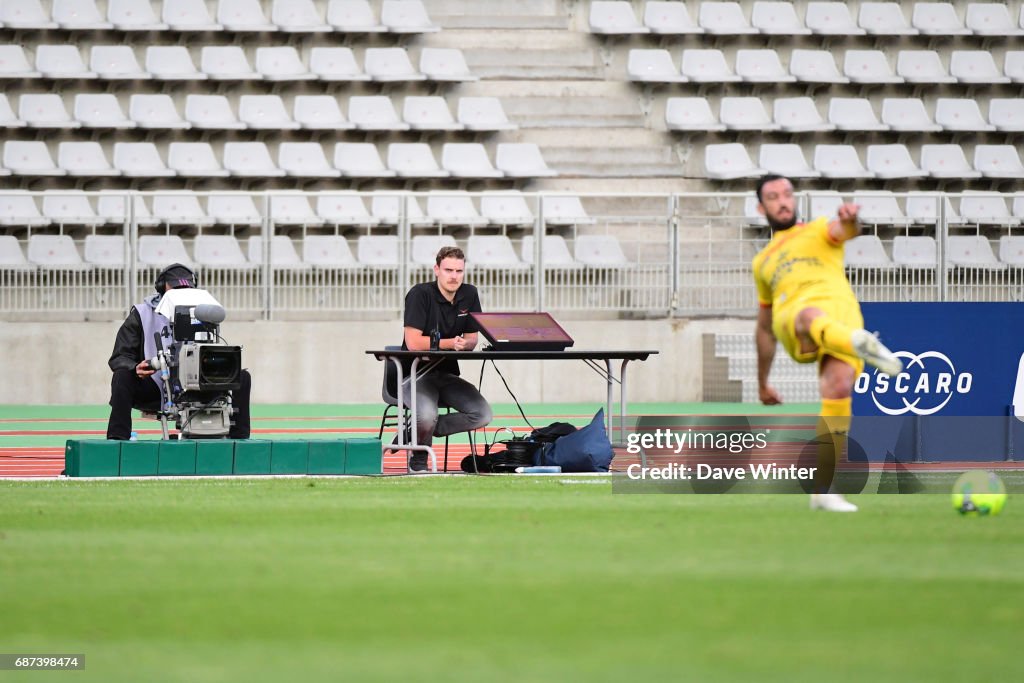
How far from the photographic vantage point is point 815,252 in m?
7.73

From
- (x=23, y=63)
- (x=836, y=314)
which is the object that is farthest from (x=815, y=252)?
(x=23, y=63)

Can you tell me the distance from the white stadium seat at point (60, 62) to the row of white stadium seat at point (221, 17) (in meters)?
0.39

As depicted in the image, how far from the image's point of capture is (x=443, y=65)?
24172 mm

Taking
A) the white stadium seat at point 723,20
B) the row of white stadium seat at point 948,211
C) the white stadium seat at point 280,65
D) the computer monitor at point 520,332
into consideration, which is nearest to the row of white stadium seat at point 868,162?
the white stadium seat at point 723,20

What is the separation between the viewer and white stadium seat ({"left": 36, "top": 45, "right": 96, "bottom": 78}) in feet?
75.6

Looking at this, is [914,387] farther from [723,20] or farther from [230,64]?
[723,20]

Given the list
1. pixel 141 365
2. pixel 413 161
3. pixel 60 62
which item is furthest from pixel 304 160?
pixel 141 365

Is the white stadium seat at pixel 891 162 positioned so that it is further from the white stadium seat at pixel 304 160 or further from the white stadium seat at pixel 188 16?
the white stadium seat at pixel 188 16

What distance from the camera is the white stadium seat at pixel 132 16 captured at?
2372 centimetres

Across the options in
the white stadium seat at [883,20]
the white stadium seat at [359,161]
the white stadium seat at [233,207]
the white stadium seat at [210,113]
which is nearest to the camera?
the white stadium seat at [233,207]

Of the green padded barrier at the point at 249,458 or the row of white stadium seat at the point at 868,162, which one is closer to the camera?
the green padded barrier at the point at 249,458

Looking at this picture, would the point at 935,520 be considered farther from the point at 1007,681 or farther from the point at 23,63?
the point at 23,63

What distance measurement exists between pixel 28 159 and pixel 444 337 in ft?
41.4

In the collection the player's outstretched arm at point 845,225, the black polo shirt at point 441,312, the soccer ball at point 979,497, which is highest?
the player's outstretched arm at point 845,225
